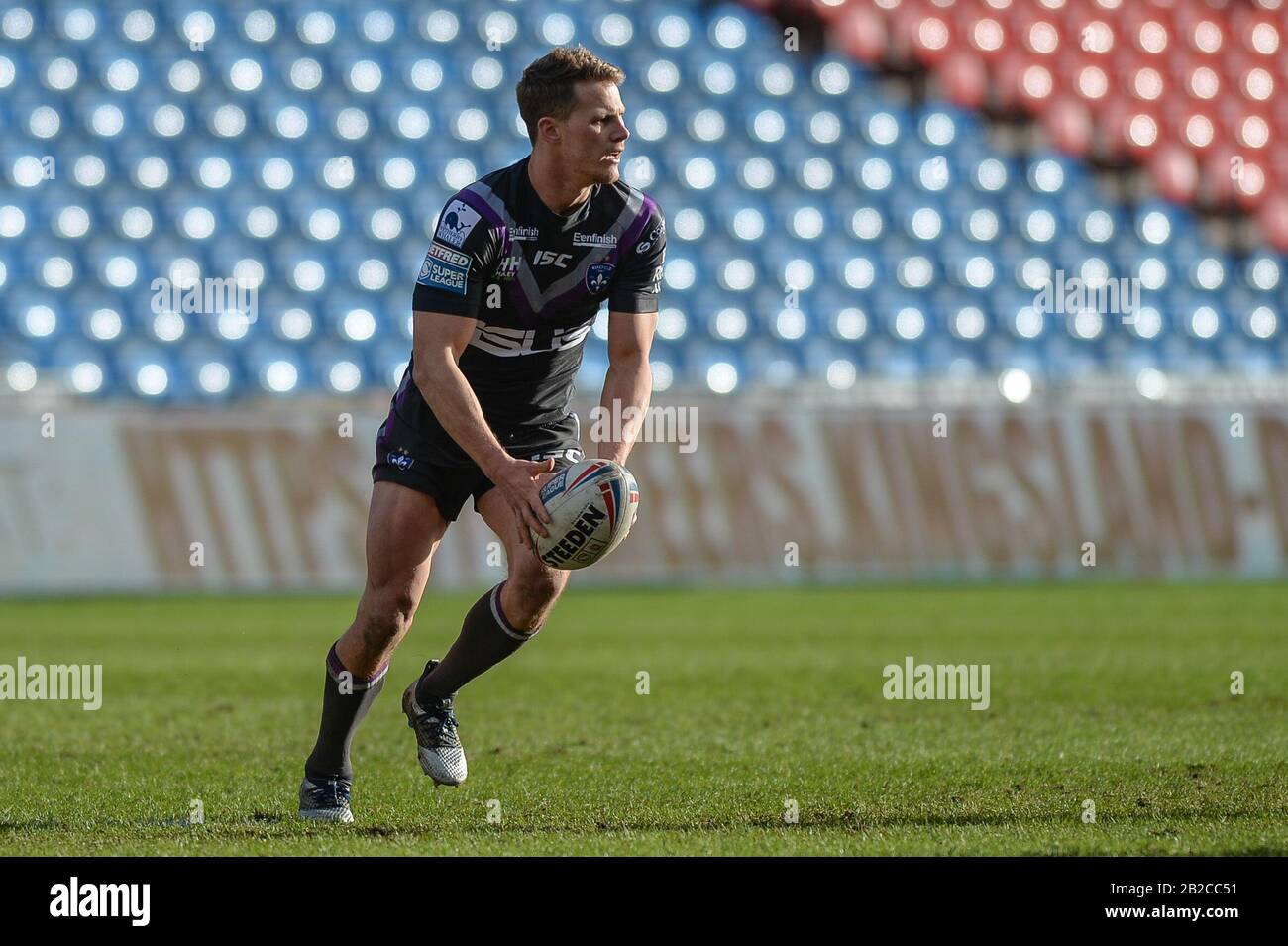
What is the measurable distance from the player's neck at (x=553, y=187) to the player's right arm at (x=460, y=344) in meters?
0.22

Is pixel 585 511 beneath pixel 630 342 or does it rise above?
beneath

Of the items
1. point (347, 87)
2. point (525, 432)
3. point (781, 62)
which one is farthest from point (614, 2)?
point (525, 432)

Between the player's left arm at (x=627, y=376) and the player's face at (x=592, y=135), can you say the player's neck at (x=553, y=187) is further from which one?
the player's left arm at (x=627, y=376)

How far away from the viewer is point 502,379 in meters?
5.56

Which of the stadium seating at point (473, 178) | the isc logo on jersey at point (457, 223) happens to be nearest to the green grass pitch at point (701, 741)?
the isc logo on jersey at point (457, 223)

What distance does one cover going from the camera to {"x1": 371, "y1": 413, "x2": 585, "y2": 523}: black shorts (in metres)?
5.43

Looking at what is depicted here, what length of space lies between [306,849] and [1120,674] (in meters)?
5.84

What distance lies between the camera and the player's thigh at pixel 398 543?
5340 millimetres

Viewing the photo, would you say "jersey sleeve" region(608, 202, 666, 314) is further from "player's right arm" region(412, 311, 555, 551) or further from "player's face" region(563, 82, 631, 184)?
"player's right arm" region(412, 311, 555, 551)

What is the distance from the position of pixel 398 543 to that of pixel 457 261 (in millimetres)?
905

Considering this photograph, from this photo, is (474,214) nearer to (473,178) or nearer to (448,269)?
(448,269)
